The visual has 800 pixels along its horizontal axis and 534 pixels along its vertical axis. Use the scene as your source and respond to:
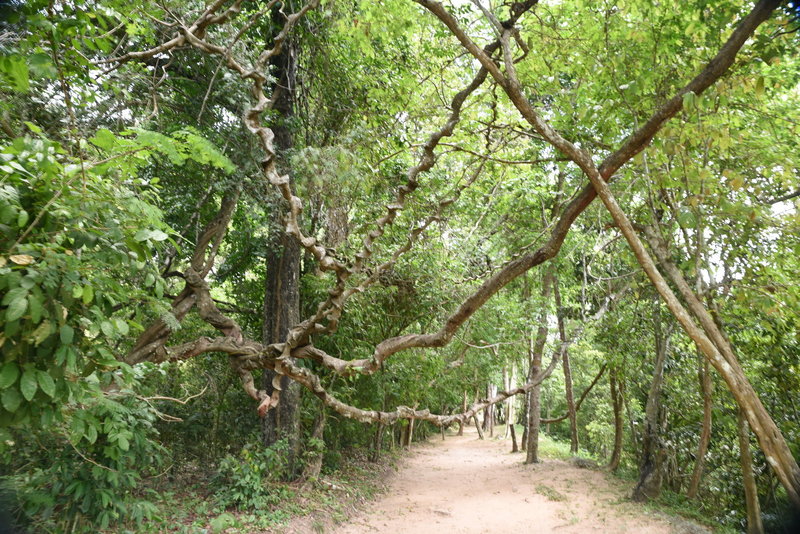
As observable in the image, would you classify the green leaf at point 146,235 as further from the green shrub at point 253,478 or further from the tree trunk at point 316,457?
the tree trunk at point 316,457

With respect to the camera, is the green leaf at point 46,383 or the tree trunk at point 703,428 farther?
the tree trunk at point 703,428

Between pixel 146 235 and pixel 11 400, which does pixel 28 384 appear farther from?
pixel 146 235

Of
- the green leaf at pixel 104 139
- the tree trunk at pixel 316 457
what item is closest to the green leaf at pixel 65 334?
the green leaf at pixel 104 139

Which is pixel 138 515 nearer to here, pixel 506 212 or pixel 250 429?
pixel 250 429

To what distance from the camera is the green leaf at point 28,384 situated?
6.09 feet

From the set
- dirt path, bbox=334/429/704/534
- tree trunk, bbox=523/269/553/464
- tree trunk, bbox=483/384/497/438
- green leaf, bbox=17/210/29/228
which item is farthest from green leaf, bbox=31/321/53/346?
tree trunk, bbox=483/384/497/438

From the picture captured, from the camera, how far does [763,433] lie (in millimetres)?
2941

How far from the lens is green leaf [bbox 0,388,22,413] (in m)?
1.82

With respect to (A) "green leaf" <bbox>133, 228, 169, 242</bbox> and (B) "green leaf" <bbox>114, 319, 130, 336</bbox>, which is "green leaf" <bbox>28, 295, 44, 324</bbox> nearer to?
(B) "green leaf" <bbox>114, 319, 130, 336</bbox>

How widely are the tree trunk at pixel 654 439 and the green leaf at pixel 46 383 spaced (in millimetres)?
9501

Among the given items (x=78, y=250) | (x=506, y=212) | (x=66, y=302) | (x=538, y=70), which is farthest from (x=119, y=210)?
(x=506, y=212)

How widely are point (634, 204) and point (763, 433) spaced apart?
18.7ft

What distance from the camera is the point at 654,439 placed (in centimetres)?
898

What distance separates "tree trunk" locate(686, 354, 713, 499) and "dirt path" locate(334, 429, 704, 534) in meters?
1.22
